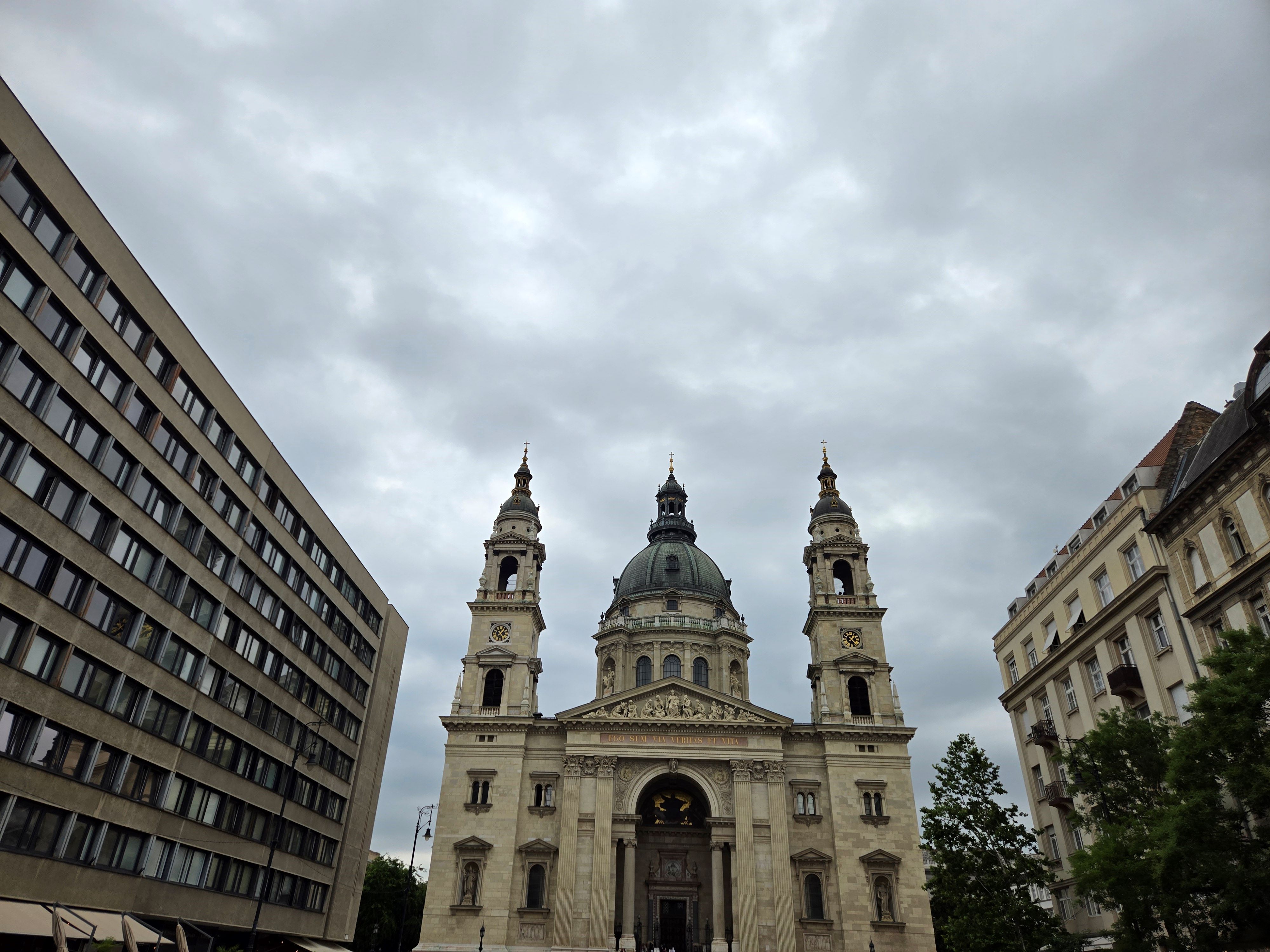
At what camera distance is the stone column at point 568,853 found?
155 ft

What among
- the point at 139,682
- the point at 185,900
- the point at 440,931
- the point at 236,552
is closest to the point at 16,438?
the point at 139,682

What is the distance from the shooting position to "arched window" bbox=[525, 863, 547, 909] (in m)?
49.4

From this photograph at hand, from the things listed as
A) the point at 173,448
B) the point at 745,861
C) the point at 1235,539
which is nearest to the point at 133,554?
the point at 173,448

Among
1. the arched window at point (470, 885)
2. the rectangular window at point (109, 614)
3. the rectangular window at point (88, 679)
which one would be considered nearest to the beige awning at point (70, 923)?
the rectangular window at point (88, 679)

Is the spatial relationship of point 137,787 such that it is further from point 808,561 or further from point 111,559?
point 808,561

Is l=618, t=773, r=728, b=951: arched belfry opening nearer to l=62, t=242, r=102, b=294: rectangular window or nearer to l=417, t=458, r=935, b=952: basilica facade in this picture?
l=417, t=458, r=935, b=952: basilica facade

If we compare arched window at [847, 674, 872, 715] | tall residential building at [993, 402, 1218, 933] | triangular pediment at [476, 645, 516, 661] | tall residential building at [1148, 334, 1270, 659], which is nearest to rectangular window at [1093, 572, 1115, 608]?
tall residential building at [993, 402, 1218, 933]

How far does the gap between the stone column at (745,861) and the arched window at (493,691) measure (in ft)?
52.3

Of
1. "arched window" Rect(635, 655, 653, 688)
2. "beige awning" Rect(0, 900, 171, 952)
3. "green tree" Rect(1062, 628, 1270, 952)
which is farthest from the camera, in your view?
"arched window" Rect(635, 655, 653, 688)

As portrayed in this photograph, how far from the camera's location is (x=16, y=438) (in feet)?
72.4

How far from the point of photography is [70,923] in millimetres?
21391

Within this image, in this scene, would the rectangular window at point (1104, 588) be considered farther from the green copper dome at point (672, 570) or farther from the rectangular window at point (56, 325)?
the green copper dome at point (672, 570)

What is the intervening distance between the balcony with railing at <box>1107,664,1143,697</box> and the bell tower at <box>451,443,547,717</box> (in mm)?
35670

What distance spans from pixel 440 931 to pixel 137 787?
26285 millimetres
